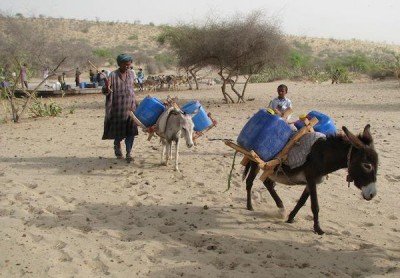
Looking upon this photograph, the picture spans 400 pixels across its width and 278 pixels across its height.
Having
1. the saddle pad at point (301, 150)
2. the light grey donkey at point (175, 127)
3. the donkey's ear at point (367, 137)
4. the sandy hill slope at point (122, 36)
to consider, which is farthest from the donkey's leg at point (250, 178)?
the sandy hill slope at point (122, 36)

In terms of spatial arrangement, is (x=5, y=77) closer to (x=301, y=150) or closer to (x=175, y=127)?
(x=175, y=127)

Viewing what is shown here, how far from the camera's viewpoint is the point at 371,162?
14.8 feet

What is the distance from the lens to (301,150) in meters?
5.13

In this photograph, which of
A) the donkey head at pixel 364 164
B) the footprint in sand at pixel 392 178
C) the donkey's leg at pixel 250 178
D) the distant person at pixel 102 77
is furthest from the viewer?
the distant person at pixel 102 77

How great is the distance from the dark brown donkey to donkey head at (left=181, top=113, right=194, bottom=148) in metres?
1.94

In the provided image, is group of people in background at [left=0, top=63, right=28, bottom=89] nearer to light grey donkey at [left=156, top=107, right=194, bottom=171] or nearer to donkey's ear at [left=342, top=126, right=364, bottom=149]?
light grey donkey at [left=156, top=107, right=194, bottom=171]

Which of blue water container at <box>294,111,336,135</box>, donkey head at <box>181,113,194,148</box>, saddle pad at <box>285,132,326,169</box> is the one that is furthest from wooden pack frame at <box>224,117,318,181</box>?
donkey head at <box>181,113,194,148</box>

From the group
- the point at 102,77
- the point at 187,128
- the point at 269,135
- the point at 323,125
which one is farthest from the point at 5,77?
the point at 323,125

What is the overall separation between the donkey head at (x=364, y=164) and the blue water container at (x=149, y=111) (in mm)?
4169

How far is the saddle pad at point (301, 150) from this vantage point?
5.10m

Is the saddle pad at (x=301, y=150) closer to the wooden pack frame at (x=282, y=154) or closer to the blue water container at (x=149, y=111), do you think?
the wooden pack frame at (x=282, y=154)

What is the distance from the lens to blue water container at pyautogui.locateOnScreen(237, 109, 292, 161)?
519 centimetres

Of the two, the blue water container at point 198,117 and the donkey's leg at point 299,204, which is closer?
the donkey's leg at point 299,204

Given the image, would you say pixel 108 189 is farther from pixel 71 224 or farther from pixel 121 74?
pixel 121 74
